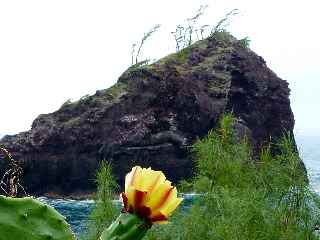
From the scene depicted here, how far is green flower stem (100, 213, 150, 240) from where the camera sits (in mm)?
839

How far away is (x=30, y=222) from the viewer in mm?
918

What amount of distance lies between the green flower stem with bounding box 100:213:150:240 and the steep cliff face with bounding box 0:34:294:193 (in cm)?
3625

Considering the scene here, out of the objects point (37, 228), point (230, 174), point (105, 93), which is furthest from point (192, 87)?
point (37, 228)

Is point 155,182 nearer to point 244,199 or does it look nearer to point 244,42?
point 244,199

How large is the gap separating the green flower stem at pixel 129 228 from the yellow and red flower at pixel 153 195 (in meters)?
→ 0.01

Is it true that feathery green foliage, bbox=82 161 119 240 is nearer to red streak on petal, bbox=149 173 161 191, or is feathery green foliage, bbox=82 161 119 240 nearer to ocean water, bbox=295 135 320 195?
ocean water, bbox=295 135 320 195

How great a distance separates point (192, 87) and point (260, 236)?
114 feet

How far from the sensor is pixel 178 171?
38.1m

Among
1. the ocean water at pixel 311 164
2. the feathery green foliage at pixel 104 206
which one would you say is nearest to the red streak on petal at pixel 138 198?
the feathery green foliage at pixel 104 206

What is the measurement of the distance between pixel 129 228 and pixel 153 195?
0.06 metres

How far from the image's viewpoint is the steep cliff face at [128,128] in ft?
125

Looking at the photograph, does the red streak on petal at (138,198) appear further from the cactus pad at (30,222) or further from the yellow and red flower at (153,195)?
the cactus pad at (30,222)

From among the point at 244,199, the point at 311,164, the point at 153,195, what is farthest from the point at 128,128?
the point at 153,195

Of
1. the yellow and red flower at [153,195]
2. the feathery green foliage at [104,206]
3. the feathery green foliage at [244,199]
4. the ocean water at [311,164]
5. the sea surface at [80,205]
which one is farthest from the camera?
the sea surface at [80,205]
